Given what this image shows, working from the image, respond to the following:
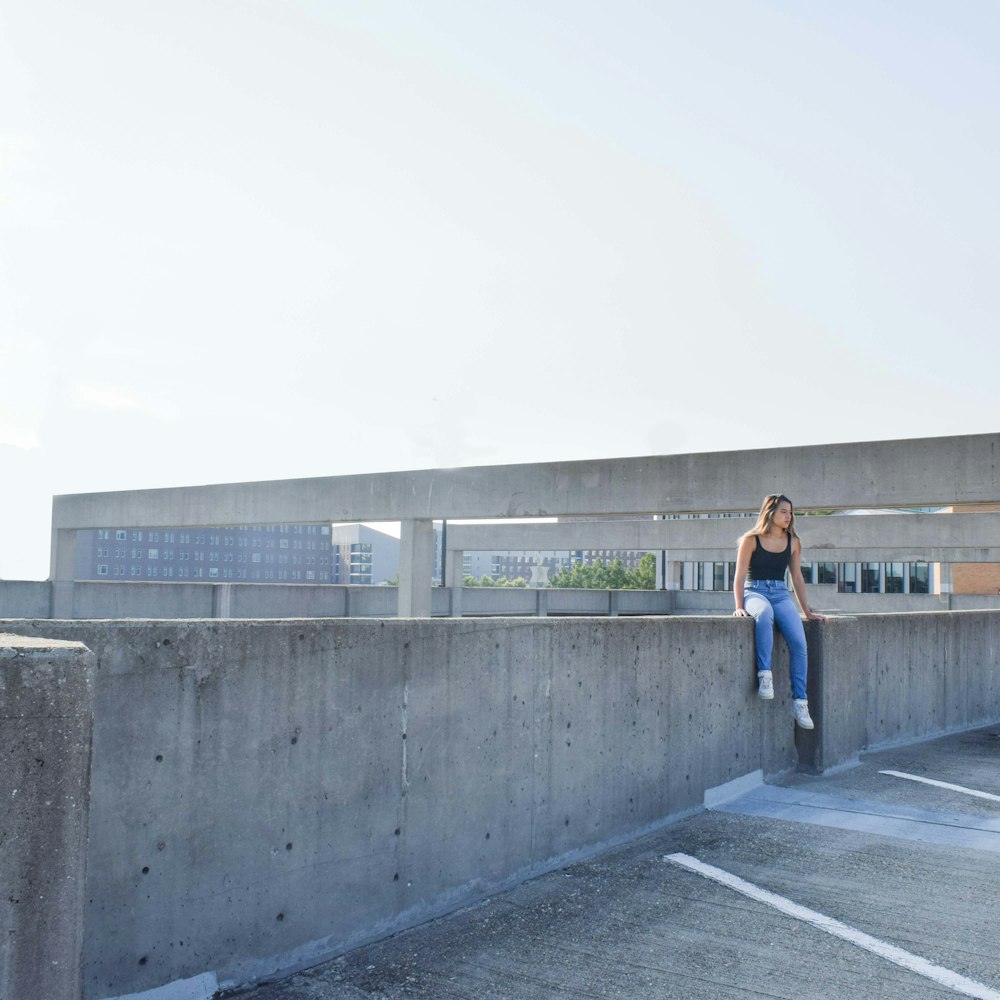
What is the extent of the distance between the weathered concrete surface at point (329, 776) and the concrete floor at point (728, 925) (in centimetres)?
20

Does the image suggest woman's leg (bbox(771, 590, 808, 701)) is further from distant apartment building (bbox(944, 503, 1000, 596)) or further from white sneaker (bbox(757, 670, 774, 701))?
distant apartment building (bbox(944, 503, 1000, 596))

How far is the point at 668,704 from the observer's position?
245 inches

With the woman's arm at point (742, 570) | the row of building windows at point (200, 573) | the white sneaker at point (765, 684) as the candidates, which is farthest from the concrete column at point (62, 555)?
the row of building windows at point (200, 573)

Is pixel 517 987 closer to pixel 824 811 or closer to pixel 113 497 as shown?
pixel 824 811

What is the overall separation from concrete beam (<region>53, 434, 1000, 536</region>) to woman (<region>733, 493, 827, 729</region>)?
323 inches

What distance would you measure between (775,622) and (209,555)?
17711cm

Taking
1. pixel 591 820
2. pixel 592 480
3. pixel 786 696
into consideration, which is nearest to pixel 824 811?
pixel 786 696

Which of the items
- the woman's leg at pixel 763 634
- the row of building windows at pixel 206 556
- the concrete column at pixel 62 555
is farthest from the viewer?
the row of building windows at pixel 206 556

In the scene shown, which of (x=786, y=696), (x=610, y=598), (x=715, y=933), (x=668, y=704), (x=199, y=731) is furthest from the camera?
(x=610, y=598)

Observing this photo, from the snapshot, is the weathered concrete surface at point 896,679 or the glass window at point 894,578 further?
the glass window at point 894,578

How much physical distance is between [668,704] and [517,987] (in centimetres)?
285

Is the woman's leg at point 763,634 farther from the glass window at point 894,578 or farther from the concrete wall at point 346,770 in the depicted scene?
the glass window at point 894,578

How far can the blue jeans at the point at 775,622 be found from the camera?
7336mm

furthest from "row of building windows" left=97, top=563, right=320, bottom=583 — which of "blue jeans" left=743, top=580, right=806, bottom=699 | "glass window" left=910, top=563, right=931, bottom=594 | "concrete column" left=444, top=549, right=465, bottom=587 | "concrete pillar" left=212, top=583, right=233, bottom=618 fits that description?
"blue jeans" left=743, top=580, right=806, bottom=699
